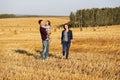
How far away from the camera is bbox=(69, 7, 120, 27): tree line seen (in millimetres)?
95625

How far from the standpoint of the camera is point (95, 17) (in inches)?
3821

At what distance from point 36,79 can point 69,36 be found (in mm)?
6859

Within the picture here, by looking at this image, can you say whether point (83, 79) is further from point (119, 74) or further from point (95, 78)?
point (119, 74)

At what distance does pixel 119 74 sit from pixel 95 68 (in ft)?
4.84

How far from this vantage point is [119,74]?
10.6 metres

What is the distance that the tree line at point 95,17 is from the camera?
95625 millimetres

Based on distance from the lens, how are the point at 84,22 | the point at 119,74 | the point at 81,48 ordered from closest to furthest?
the point at 119,74 → the point at 81,48 → the point at 84,22

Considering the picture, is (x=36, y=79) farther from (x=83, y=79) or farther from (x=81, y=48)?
(x=81, y=48)

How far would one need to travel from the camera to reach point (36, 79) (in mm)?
9266

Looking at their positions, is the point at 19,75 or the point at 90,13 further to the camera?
the point at 90,13

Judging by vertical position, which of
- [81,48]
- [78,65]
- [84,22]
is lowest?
[84,22]


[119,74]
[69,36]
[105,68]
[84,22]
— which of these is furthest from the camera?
[84,22]

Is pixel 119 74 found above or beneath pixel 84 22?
above

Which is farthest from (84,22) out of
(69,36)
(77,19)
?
(69,36)
